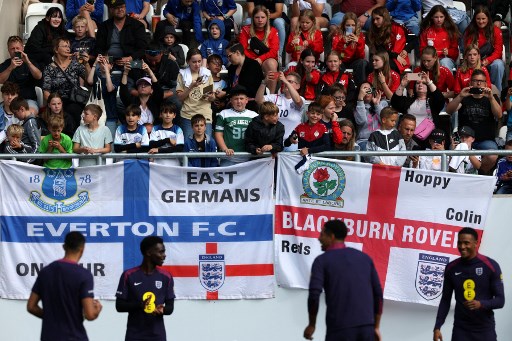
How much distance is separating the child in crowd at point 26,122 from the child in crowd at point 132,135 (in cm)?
106

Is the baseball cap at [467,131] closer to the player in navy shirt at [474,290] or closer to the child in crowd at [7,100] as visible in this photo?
the player in navy shirt at [474,290]

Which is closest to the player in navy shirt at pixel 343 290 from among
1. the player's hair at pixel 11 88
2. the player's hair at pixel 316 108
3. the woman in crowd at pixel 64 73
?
the player's hair at pixel 316 108

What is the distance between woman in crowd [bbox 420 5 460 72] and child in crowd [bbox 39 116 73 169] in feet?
18.7

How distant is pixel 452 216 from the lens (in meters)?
15.1

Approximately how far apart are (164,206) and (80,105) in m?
2.43

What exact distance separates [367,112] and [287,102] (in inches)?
43.6

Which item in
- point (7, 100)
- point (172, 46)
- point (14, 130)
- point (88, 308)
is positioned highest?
point (172, 46)

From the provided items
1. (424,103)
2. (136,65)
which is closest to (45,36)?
(136,65)

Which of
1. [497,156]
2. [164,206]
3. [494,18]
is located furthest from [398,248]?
[494,18]

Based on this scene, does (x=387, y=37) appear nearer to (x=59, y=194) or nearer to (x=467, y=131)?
(x=467, y=131)

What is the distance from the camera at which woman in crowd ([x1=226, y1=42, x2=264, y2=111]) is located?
55.4 ft

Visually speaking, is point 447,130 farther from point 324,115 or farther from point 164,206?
point 164,206

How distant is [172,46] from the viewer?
59.0 feet

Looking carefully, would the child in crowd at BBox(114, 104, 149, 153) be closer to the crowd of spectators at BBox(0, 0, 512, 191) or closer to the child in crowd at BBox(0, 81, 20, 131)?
the crowd of spectators at BBox(0, 0, 512, 191)
